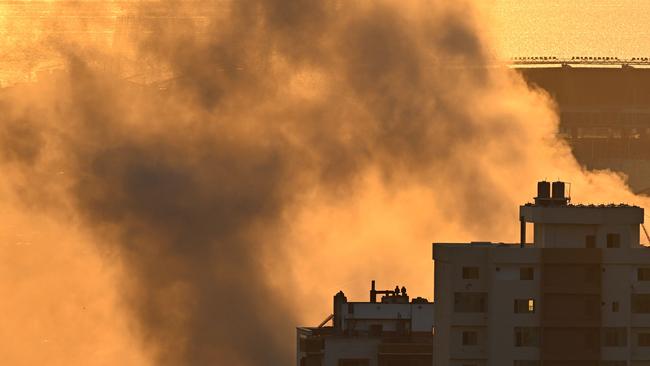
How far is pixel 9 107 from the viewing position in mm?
100750

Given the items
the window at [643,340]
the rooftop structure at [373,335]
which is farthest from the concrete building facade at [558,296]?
the rooftop structure at [373,335]

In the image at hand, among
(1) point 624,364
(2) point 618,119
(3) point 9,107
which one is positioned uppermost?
(2) point 618,119

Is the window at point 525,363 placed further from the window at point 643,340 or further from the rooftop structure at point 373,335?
the rooftop structure at point 373,335

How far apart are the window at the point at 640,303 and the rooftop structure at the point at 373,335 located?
6.34 metres

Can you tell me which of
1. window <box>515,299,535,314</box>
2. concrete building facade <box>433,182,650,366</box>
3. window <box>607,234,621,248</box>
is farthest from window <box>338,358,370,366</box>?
window <box>607,234,621,248</box>

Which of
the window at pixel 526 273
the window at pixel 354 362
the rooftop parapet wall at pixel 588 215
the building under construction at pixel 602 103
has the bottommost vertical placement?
the window at pixel 354 362

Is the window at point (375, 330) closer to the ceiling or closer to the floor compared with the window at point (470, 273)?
closer to the ceiling

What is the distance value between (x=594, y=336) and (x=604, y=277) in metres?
0.97

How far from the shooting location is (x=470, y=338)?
59.5 meters

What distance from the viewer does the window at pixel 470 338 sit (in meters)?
59.4

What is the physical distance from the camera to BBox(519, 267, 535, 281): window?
58938 millimetres

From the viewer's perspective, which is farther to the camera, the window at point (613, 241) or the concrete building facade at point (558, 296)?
the window at point (613, 241)

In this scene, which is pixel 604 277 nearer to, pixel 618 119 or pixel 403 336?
pixel 403 336

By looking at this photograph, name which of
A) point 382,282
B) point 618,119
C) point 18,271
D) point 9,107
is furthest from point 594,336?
point 618,119
